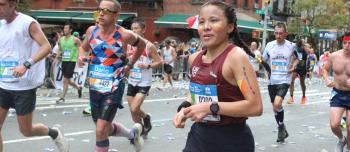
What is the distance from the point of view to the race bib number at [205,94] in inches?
138

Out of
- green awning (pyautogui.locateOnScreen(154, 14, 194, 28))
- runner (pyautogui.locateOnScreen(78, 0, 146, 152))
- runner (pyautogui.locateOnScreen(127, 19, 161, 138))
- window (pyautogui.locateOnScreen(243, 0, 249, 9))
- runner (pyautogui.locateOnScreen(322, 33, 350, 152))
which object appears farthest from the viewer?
window (pyautogui.locateOnScreen(243, 0, 249, 9))

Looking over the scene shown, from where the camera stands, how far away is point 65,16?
38312 mm

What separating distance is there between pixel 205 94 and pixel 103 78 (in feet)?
8.79

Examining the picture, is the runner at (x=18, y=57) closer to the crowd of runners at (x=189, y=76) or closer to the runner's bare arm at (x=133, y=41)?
the crowd of runners at (x=189, y=76)

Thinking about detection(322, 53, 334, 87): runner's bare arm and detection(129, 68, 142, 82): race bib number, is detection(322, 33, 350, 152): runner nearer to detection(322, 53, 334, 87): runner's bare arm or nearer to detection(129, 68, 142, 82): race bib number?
detection(322, 53, 334, 87): runner's bare arm

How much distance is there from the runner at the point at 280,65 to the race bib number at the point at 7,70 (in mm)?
4428

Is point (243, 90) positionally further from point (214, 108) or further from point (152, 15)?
point (152, 15)

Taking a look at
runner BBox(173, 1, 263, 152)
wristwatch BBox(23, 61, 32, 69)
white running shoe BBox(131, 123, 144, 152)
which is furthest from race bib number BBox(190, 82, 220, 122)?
white running shoe BBox(131, 123, 144, 152)

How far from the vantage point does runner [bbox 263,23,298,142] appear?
28.6ft

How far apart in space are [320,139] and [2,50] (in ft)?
19.0

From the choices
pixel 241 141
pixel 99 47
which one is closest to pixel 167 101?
pixel 99 47

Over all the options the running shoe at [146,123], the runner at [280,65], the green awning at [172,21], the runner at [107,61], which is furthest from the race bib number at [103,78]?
the green awning at [172,21]

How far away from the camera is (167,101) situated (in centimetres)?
1448

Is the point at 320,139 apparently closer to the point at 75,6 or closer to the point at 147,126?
the point at 147,126
